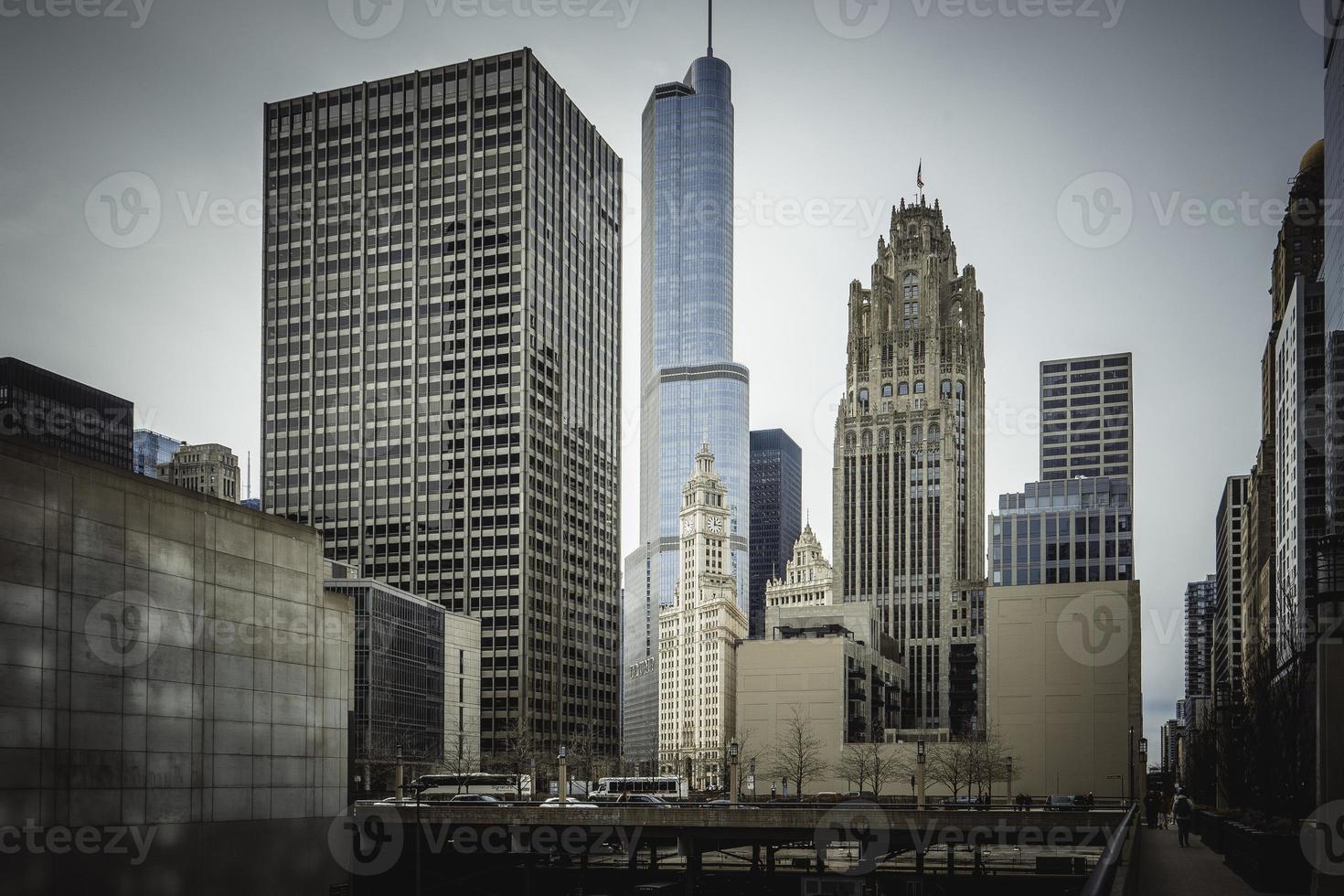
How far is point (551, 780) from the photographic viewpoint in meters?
154

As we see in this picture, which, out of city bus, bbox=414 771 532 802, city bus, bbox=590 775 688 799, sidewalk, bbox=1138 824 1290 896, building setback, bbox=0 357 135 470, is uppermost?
building setback, bbox=0 357 135 470

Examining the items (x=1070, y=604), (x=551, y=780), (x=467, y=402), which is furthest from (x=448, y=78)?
(x=1070, y=604)

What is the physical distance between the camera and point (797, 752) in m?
129

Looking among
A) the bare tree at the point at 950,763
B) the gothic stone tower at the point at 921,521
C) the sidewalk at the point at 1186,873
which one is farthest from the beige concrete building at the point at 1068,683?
the sidewalk at the point at 1186,873

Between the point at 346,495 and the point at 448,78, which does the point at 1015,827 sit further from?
the point at 448,78

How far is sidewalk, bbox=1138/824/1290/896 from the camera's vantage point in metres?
29.4

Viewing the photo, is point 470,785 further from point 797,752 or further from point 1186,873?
point 1186,873

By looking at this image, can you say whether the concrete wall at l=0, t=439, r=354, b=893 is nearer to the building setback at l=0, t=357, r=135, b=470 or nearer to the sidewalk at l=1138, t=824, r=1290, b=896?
the sidewalk at l=1138, t=824, r=1290, b=896

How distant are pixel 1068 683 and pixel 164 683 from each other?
106470 mm

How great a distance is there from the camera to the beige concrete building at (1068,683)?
416 feet

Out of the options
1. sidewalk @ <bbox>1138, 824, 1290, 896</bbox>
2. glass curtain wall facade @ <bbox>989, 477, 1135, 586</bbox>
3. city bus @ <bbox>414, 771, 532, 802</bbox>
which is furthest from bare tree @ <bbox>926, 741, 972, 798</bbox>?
sidewalk @ <bbox>1138, 824, 1290, 896</bbox>

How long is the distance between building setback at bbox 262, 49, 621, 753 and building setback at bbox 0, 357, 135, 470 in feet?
125

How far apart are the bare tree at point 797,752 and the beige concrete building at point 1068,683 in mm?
18666

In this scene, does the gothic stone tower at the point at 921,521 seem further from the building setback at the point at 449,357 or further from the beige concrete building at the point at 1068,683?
the beige concrete building at the point at 1068,683
